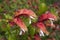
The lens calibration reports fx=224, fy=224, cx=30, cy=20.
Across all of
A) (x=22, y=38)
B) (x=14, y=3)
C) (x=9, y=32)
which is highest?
(x=9, y=32)

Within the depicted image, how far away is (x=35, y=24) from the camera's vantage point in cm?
186

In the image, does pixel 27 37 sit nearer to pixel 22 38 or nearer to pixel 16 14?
pixel 22 38

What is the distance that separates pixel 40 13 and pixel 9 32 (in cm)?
32

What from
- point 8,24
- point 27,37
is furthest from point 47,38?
point 8,24

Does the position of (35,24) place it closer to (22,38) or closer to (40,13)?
(40,13)

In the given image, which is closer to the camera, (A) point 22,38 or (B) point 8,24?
A: (B) point 8,24

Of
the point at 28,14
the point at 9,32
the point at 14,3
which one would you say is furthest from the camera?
Result: the point at 14,3

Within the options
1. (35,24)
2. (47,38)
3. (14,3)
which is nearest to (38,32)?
(35,24)

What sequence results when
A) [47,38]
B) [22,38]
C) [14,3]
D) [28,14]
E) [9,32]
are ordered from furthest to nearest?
[14,3] < [47,38] < [22,38] < [9,32] < [28,14]

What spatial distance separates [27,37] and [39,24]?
0.76ft

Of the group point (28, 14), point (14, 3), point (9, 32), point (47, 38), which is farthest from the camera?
point (14, 3)

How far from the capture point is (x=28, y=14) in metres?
1.78

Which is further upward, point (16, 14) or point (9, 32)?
point (16, 14)

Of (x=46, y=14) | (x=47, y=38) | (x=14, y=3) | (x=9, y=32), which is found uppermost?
(x=46, y=14)
